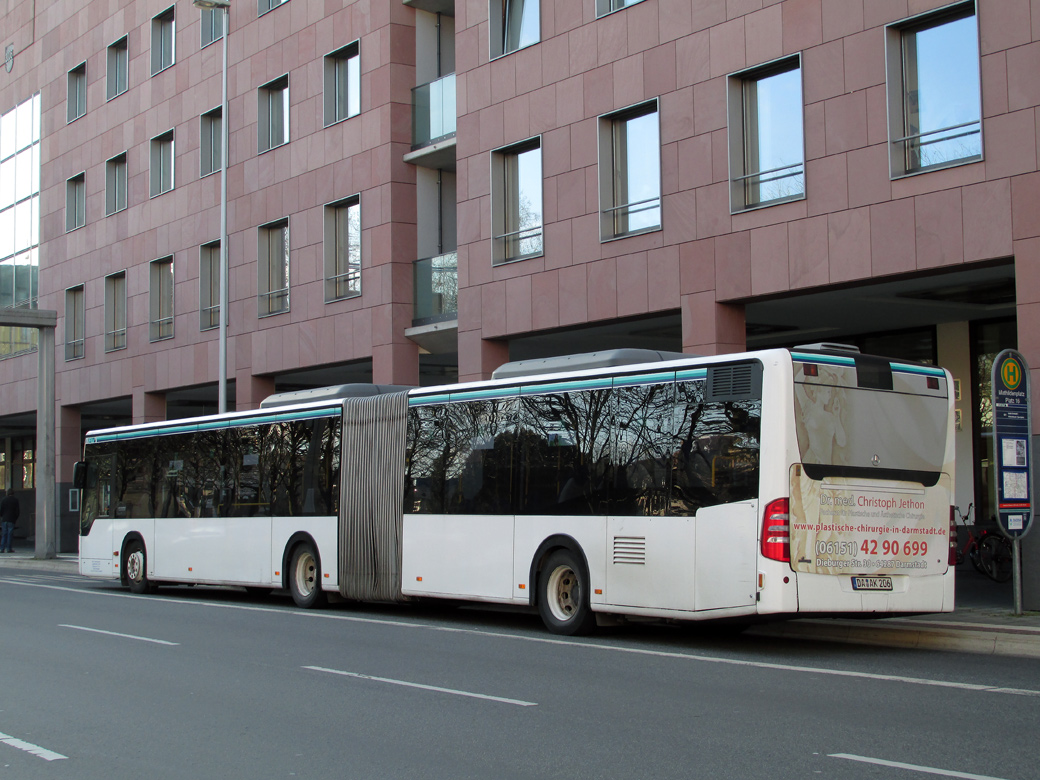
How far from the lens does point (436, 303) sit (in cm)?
2566

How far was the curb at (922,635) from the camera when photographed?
40.4 ft

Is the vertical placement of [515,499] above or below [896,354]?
below

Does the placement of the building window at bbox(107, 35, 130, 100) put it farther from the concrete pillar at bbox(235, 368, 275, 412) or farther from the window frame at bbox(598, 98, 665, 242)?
the window frame at bbox(598, 98, 665, 242)

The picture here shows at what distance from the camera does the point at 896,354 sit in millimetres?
24188

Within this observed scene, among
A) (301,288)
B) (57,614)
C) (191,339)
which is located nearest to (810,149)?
(57,614)

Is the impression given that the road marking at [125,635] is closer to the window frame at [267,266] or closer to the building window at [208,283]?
the window frame at [267,266]

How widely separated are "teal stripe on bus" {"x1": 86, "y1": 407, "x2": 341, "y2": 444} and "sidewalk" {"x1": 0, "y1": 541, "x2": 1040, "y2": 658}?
7.26 meters

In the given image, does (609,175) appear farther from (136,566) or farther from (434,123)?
(136,566)

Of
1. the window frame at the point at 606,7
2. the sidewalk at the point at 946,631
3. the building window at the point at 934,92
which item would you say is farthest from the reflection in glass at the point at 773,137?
the sidewalk at the point at 946,631

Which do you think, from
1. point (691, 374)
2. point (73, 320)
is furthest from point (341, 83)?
point (691, 374)

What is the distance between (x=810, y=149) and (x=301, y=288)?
555 inches

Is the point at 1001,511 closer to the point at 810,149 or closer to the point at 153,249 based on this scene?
the point at 810,149

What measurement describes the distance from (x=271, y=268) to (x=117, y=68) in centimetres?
1140

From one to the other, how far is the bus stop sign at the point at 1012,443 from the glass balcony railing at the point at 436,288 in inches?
500
